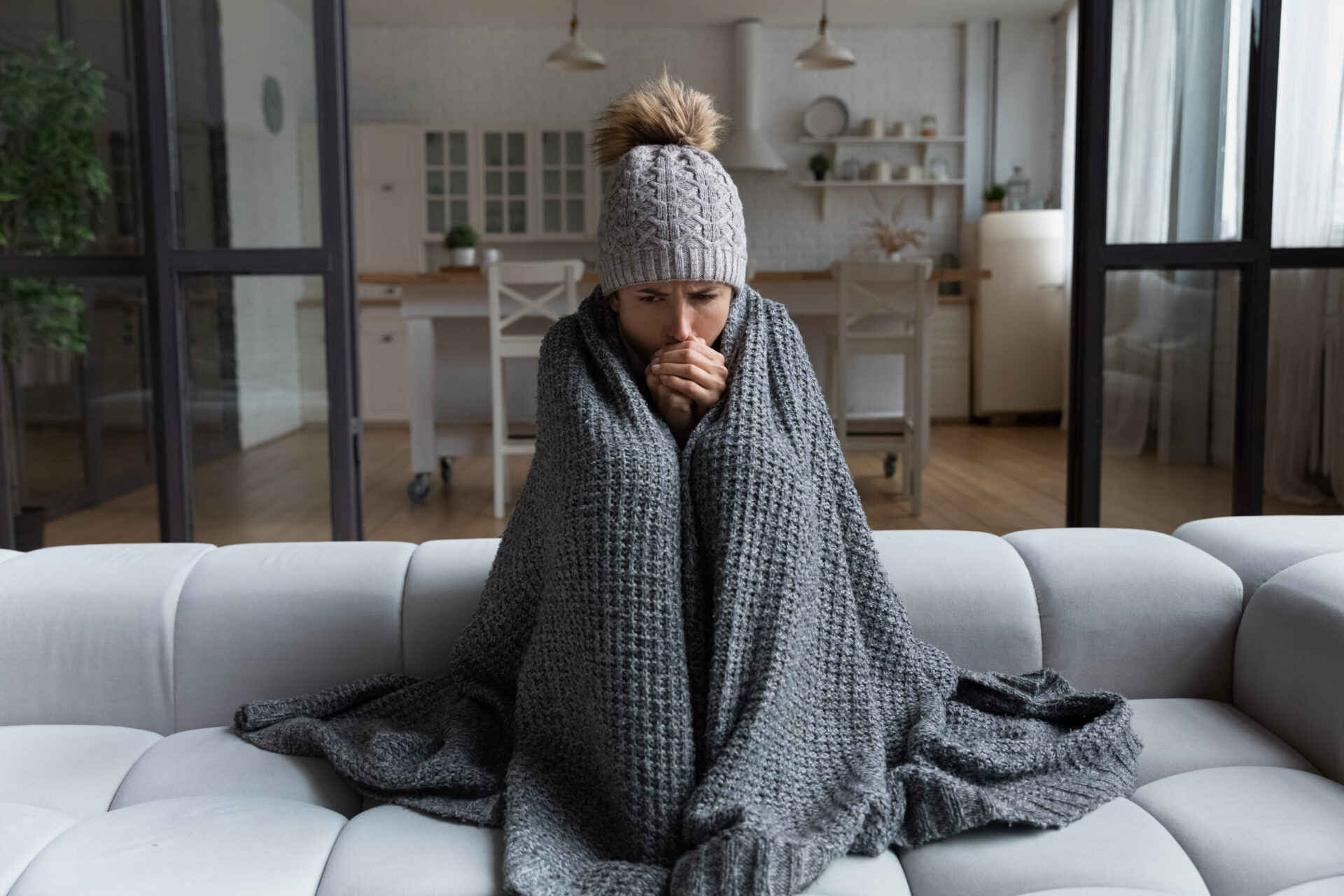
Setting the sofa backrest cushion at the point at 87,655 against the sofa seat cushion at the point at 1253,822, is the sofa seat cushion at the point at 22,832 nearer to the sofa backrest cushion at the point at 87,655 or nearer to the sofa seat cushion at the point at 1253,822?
the sofa backrest cushion at the point at 87,655

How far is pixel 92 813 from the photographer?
1.14 meters

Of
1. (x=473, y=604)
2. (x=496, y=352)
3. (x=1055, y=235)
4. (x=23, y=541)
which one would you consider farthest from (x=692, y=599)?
(x=1055, y=235)

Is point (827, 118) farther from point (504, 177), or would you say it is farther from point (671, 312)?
point (671, 312)

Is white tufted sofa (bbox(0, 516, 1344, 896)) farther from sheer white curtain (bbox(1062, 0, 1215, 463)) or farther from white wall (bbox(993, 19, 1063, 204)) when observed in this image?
white wall (bbox(993, 19, 1063, 204))

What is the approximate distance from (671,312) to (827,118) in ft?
21.3

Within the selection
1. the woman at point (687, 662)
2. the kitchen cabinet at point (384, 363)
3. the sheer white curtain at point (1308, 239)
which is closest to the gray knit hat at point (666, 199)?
the woman at point (687, 662)

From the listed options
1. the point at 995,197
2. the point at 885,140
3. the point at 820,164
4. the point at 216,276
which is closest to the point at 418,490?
the point at 216,276

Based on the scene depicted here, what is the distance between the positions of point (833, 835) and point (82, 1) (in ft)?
9.76

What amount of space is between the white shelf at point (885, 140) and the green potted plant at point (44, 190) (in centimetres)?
512

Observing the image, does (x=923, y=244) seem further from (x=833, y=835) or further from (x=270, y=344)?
(x=833, y=835)

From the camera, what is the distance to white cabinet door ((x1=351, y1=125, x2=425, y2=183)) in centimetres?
695

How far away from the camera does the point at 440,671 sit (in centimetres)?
141

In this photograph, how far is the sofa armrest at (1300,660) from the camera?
3.83 feet

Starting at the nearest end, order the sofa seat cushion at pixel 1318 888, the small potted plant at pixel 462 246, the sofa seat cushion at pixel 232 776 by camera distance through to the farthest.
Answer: the sofa seat cushion at pixel 1318 888 < the sofa seat cushion at pixel 232 776 < the small potted plant at pixel 462 246
